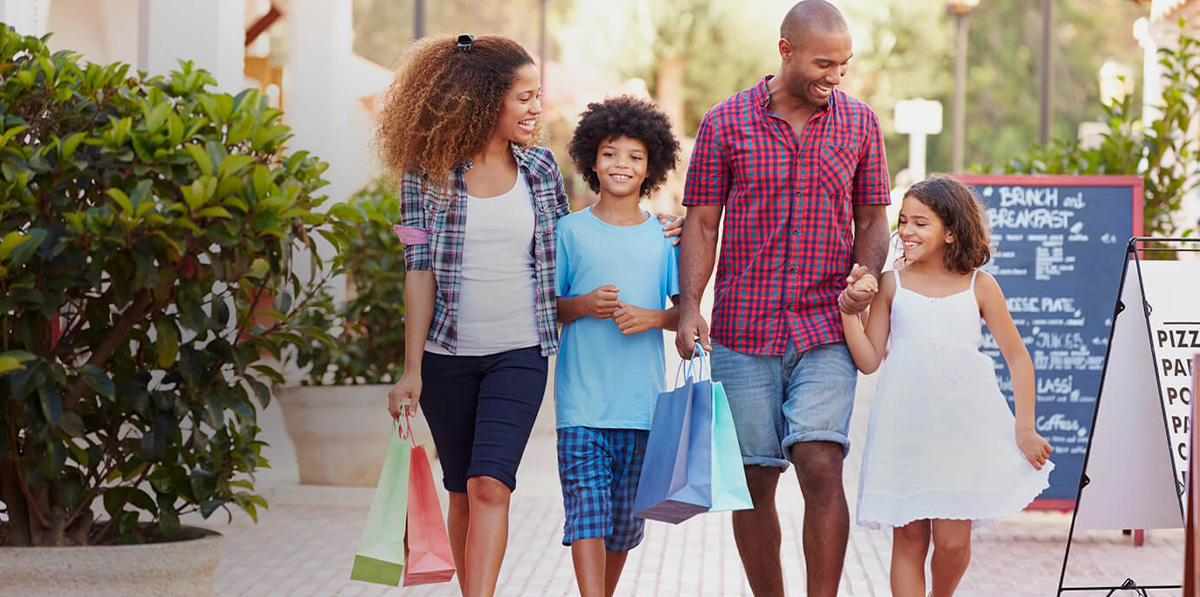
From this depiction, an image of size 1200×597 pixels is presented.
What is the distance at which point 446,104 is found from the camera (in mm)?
4520

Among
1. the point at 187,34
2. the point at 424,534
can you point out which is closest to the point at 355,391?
the point at 187,34

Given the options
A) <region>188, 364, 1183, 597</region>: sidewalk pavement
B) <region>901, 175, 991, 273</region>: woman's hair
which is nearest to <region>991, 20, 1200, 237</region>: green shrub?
<region>188, 364, 1183, 597</region>: sidewalk pavement

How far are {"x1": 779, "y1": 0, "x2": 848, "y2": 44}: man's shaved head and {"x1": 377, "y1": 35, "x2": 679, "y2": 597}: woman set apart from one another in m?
0.72

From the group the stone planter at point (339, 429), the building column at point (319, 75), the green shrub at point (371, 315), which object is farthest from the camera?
the building column at point (319, 75)

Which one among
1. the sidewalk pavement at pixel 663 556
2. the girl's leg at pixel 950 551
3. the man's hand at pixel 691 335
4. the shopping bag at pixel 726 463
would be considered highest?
the man's hand at pixel 691 335

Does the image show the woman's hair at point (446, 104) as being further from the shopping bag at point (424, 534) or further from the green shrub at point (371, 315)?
the green shrub at point (371, 315)

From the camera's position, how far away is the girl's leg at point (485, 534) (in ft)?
14.2

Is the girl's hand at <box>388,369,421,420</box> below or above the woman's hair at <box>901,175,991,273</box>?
below

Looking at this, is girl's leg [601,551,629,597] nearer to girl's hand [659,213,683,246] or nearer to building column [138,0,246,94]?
girl's hand [659,213,683,246]

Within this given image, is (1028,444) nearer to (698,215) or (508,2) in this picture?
(698,215)

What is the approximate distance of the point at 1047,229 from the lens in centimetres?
723

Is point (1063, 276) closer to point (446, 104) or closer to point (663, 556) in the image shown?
point (663, 556)

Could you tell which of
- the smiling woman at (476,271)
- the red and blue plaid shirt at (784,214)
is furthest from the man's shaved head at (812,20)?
the smiling woman at (476,271)

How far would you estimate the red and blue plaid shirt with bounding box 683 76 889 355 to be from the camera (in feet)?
14.4
